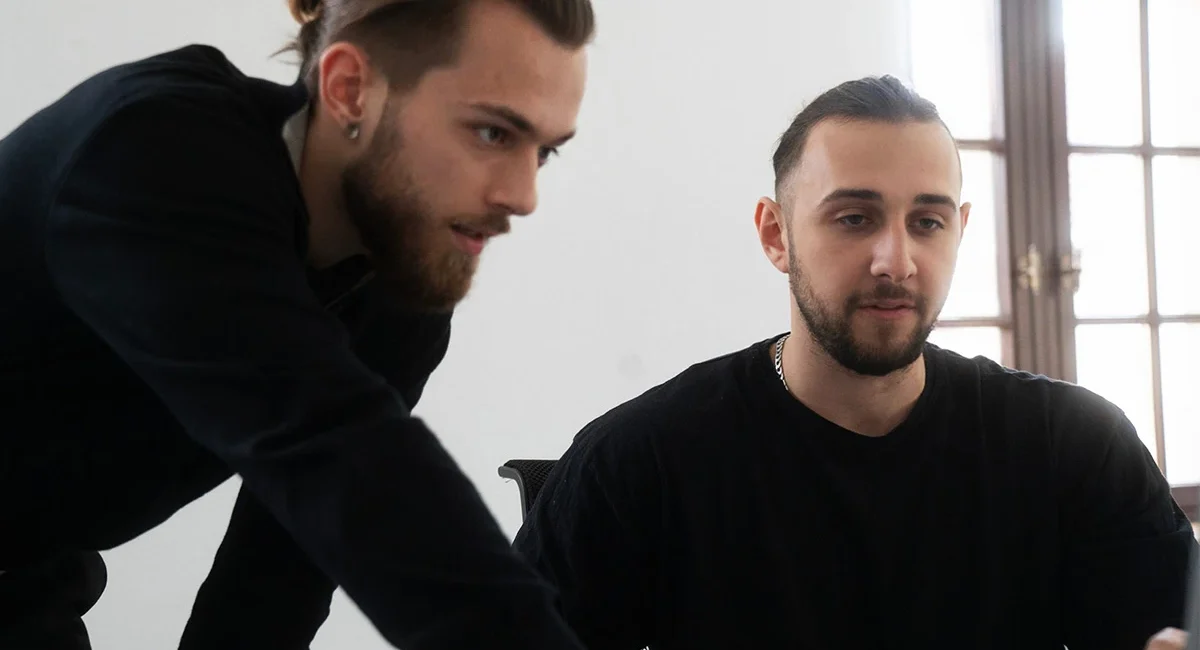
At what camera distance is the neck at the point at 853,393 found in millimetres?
1293

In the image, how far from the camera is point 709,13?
9.06ft

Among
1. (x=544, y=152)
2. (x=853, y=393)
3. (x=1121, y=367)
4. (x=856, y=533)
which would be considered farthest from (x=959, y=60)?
(x=544, y=152)

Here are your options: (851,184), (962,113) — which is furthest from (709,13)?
(851,184)

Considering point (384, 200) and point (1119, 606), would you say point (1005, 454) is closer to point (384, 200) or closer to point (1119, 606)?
point (1119, 606)

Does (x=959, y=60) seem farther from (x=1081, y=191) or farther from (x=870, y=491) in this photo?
(x=870, y=491)

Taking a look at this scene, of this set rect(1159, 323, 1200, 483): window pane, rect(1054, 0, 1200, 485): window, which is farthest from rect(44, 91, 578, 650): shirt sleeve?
rect(1159, 323, 1200, 483): window pane

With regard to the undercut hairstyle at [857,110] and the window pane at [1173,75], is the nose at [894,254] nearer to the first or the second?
the undercut hairstyle at [857,110]

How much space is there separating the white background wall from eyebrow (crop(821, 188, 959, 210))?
4.10 ft

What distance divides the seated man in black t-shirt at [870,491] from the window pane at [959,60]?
184cm

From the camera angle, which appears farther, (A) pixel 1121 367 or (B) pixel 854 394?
(A) pixel 1121 367

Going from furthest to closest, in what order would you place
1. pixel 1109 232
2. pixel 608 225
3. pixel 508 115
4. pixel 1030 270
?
pixel 1109 232 < pixel 1030 270 < pixel 608 225 < pixel 508 115

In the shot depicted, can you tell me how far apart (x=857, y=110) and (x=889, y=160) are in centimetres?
9

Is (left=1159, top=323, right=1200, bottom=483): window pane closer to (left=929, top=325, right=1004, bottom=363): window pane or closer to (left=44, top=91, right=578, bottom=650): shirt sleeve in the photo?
(left=929, top=325, right=1004, bottom=363): window pane

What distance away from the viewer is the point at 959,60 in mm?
3119
